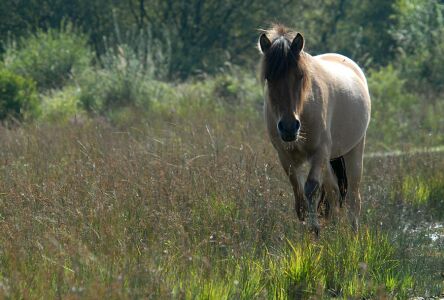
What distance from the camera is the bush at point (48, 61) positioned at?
78.9ft

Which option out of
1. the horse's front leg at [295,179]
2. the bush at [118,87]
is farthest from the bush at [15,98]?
the horse's front leg at [295,179]

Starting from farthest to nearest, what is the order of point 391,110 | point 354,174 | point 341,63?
point 391,110 < point 341,63 < point 354,174

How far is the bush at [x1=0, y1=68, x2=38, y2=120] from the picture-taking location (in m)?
18.0

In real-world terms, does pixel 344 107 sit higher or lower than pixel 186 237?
higher

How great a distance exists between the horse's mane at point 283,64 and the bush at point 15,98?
10274 mm

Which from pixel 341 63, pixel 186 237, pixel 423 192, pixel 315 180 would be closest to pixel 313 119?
pixel 315 180

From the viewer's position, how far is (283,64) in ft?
26.4

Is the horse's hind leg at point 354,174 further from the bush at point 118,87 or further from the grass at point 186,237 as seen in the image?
the bush at point 118,87

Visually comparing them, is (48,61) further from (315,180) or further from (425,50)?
(315,180)

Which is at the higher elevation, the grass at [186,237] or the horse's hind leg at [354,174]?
the grass at [186,237]

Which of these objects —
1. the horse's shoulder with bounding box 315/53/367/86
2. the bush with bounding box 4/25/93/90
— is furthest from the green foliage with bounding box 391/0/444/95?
the horse's shoulder with bounding box 315/53/367/86

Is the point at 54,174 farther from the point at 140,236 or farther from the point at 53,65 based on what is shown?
the point at 53,65

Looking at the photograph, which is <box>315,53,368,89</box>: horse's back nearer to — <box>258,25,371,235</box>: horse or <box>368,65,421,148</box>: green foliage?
<box>258,25,371,235</box>: horse

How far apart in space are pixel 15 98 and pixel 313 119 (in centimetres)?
1095
